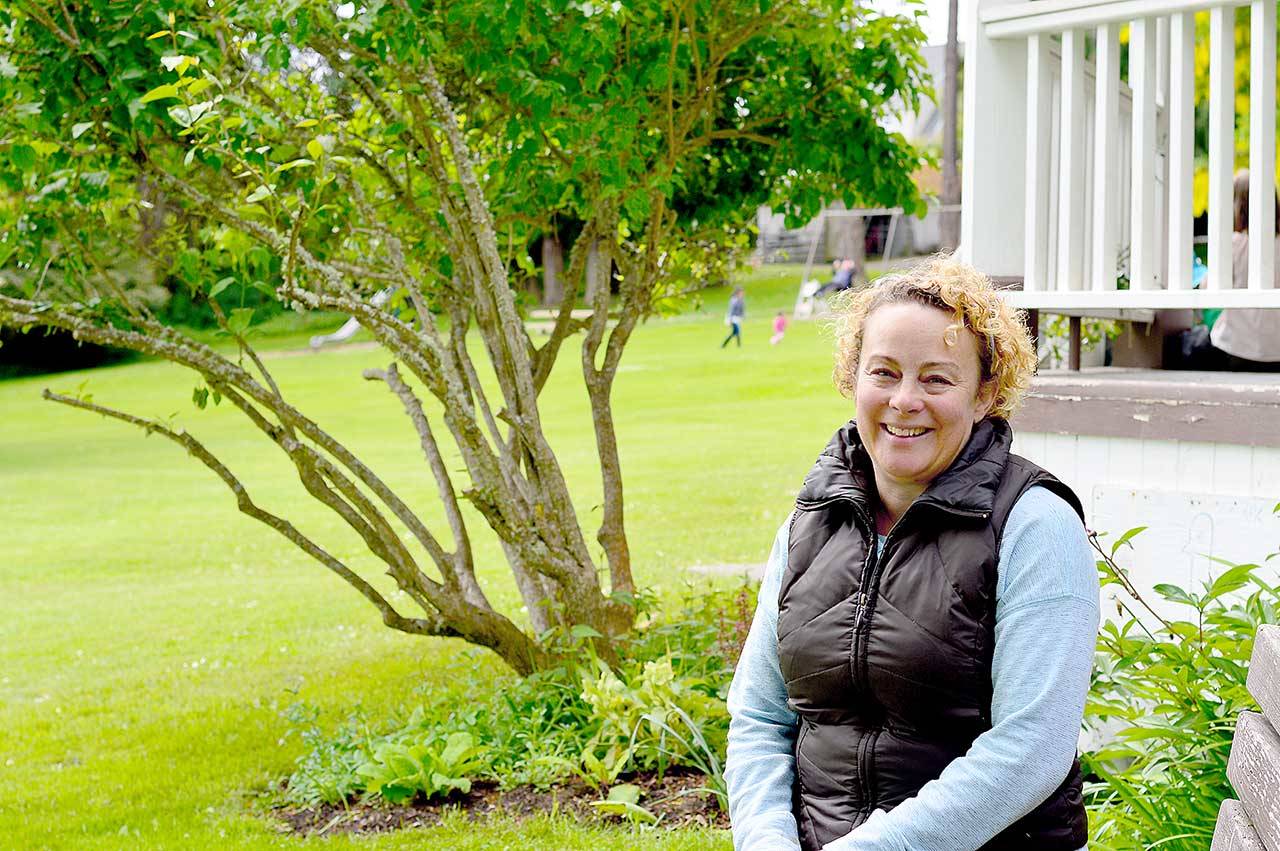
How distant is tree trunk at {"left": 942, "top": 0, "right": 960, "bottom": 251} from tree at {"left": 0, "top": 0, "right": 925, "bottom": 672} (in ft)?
84.8

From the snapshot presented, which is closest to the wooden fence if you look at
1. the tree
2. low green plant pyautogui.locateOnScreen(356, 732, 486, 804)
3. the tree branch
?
the tree

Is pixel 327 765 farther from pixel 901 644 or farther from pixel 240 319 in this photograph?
pixel 901 644

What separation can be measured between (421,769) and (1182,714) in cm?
271

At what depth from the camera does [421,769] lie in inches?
197

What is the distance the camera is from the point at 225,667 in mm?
8492

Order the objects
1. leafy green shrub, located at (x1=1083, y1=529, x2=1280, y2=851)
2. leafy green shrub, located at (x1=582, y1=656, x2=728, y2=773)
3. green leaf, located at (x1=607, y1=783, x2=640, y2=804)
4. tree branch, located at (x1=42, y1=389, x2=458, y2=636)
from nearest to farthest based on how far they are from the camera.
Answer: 1. leafy green shrub, located at (x1=1083, y1=529, x2=1280, y2=851)
2. green leaf, located at (x1=607, y1=783, x2=640, y2=804)
3. leafy green shrub, located at (x1=582, y1=656, x2=728, y2=773)
4. tree branch, located at (x1=42, y1=389, x2=458, y2=636)

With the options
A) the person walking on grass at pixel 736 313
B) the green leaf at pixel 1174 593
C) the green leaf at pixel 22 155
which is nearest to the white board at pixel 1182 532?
the green leaf at pixel 1174 593

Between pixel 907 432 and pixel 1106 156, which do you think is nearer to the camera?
pixel 907 432

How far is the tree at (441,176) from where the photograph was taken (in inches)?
185

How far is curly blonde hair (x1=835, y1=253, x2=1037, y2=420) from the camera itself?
227 cm

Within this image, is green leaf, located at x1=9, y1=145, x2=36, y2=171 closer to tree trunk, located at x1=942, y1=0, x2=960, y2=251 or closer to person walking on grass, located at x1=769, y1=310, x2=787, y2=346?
tree trunk, located at x1=942, y1=0, x2=960, y2=251

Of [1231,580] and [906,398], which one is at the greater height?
[906,398]

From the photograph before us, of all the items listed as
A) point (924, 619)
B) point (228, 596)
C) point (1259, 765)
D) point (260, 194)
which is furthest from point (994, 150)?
point (228, 596)

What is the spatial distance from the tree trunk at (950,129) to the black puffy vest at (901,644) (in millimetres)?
30377
